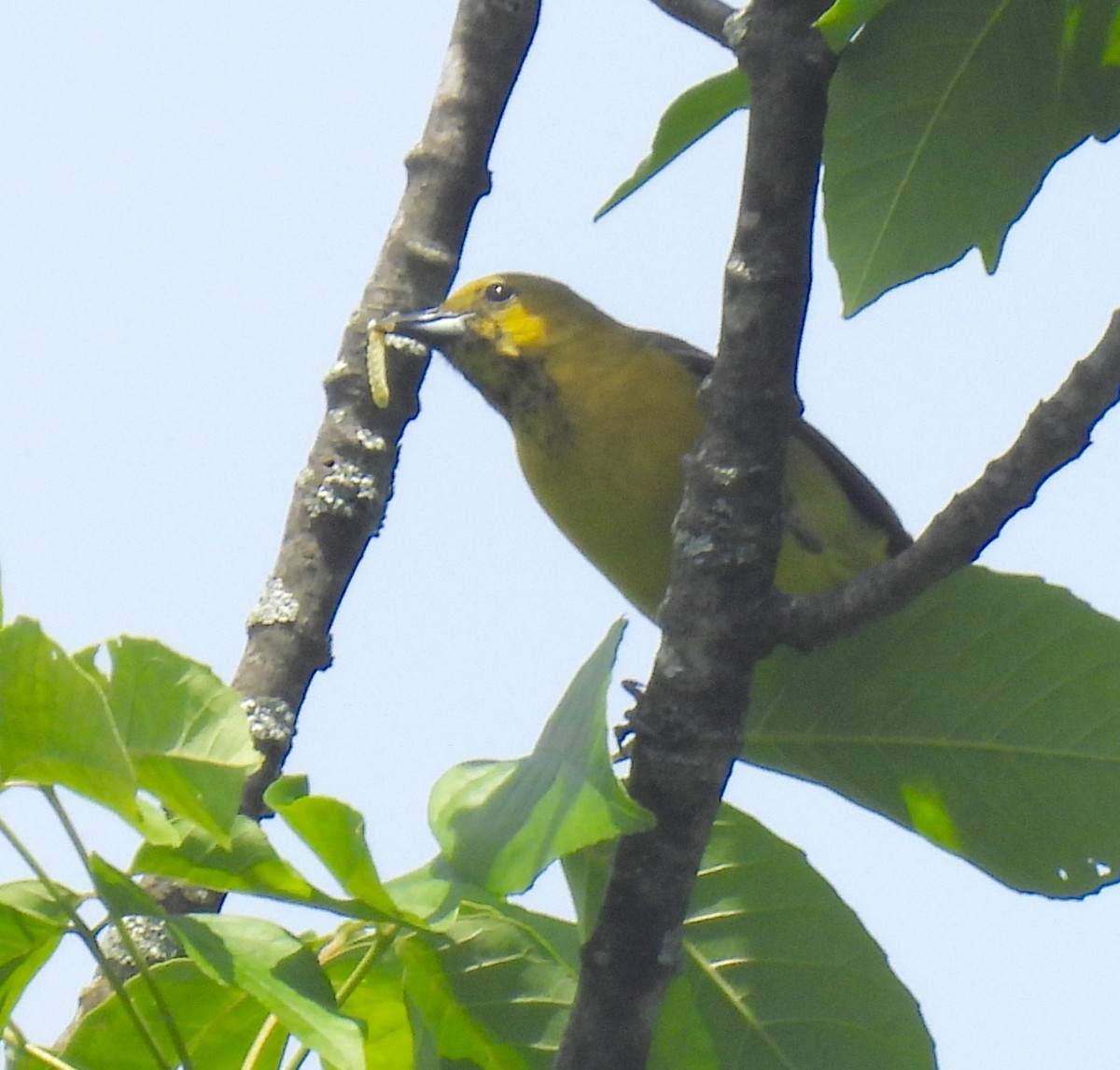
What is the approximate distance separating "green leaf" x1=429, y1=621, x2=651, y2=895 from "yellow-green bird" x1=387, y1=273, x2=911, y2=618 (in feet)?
5.49

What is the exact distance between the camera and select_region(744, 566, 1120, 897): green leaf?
2209 millimetres

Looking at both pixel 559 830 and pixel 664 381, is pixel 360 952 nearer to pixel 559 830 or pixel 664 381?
pixel 559 830

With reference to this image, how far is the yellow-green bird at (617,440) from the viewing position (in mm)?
3824

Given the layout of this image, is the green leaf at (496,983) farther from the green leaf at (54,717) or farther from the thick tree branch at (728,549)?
the green leaf at (54,717)

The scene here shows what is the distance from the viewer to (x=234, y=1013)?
6.68 ft

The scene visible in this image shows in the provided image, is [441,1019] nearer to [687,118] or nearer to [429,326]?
[687,118]

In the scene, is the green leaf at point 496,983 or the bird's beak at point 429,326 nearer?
the green leaf at point 496,983

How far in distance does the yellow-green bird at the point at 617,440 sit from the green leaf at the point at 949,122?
1.43 m

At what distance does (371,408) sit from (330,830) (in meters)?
1.63

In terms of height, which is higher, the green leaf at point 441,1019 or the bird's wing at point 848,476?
the bird's wing at point 848,476

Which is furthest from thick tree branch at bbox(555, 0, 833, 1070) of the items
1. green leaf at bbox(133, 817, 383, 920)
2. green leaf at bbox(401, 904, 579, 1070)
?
green leaf at bbox(133, 817, 383, 920)

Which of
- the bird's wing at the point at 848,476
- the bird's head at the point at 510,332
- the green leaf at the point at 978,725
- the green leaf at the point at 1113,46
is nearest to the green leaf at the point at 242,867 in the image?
the green leaf at the point at 978,725

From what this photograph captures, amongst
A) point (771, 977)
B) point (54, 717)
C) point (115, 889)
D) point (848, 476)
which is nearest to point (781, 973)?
point (771, 977)

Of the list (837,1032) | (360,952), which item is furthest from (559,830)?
(837,1032)
